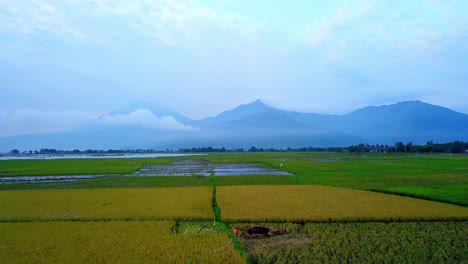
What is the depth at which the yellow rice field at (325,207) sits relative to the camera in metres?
11.2

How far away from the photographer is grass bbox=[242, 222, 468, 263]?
295 inches

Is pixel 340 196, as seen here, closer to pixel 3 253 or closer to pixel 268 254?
pixel 268 254

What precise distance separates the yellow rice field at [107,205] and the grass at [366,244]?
11.2 feet

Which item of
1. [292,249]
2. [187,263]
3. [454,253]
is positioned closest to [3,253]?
[187,263]

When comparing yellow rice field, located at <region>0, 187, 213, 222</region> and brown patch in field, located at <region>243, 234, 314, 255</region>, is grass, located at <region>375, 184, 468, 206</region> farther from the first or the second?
yellow rice field, located at <region>0, 187, 213, 222</region>

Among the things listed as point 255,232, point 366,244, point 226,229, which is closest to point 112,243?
point 226,229

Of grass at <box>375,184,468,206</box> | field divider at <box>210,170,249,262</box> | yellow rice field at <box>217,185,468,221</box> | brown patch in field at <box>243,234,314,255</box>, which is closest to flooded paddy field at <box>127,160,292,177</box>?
grass at <box>375,184,468,206</box>

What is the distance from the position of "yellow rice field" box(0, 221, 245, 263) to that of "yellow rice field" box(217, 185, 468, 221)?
2473 millimetres

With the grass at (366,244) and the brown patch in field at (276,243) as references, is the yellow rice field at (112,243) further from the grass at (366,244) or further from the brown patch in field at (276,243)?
the grass at (366,244)

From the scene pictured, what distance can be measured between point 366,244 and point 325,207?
4.27 meters

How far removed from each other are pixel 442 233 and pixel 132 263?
315 inches

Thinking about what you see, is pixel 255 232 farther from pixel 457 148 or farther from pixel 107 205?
pixel 457 148

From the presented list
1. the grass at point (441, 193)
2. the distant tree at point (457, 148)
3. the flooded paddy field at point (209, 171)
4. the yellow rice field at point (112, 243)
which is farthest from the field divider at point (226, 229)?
the distant tree at point (457, 148)

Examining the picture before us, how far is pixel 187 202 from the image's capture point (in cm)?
1399
